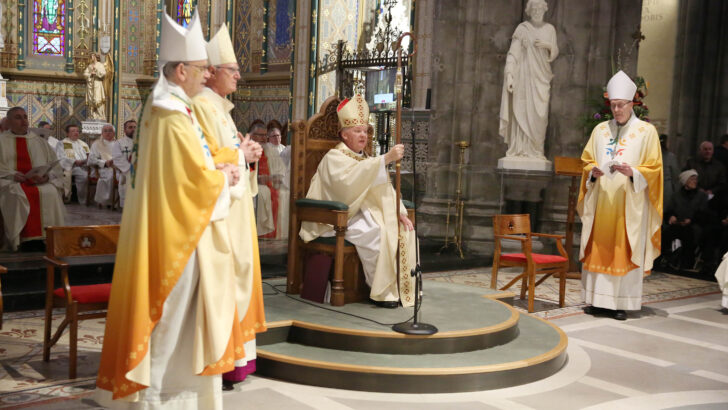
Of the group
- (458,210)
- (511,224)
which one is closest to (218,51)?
(511,224)

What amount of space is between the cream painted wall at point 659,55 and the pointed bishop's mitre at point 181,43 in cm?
1036

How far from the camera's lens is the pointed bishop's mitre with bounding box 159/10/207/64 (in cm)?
308

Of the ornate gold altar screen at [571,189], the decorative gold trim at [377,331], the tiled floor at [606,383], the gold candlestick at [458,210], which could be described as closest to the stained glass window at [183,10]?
the gold candlestick at [458,210]

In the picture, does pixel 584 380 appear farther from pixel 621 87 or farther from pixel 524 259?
pixel 621 87

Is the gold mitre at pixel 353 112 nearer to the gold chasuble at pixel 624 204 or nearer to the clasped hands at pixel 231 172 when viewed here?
the clasped hands at pixel 231 172

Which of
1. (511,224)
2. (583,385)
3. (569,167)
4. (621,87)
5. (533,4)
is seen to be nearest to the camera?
(583,385)

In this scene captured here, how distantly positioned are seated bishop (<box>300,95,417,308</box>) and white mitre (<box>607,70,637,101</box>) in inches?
88.3

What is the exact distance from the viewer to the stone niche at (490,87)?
29.5 feet

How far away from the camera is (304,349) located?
440 cm

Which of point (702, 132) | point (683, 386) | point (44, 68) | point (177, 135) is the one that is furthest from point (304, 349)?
point (44, 68)

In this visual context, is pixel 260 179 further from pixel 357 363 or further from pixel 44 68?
pixel 44 68

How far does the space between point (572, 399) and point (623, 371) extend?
2.48 feet

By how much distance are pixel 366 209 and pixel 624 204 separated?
2.34 meters

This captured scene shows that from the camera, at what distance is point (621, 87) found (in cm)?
611
